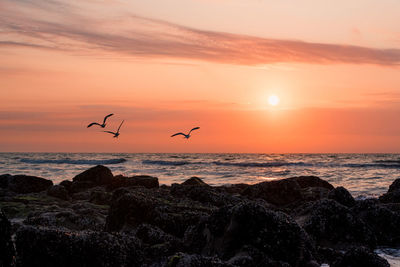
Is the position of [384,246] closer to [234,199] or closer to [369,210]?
[369,210]

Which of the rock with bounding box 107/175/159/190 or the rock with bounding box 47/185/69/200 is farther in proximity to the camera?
the rock with bounding box 107/175/159/190

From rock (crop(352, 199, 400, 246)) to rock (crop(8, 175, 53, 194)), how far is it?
15.5 metres

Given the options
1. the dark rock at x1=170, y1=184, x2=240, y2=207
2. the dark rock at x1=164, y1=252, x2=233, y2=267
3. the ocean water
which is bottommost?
the ocean water

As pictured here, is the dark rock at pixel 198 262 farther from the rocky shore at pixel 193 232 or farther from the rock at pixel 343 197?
the rock at pixel 343 197

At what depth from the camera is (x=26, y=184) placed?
22.3 meters

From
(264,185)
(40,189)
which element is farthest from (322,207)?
(40,189)

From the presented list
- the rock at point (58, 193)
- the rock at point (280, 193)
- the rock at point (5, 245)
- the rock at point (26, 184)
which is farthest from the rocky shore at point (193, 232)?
the rock at point (26, 184)

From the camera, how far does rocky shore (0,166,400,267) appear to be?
754 centimetres

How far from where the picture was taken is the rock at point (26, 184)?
72.1 ft

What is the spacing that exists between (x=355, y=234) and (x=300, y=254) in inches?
133

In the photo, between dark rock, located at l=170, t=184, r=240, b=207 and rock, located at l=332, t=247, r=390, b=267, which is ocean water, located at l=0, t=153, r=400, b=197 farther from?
rock, located at l=332, t=247, r=390, b=267

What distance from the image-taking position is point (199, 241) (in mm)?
9273

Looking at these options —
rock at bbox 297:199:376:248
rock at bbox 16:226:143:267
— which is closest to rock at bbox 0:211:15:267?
rock at bbox 16:226:143:267

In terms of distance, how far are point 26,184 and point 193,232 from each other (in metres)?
15.3
